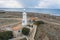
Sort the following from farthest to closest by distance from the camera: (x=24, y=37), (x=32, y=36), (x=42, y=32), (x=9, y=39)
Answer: (x=42, y=32), (x=32, y=36), (x=24, y=37), (x=9, y=39)

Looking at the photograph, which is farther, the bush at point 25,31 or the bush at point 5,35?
the bush at point 25,31

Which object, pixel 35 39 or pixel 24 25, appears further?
pixel 24 25

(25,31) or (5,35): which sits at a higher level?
(5,35)

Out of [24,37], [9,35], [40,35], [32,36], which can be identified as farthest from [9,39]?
[40,35]

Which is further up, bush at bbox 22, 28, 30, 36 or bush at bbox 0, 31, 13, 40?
bush at bbox 0, 31, 13, 40

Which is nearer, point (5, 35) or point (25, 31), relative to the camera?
point (5, 35)

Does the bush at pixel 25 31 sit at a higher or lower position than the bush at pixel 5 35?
lower

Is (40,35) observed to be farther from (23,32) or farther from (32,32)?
(23,32)

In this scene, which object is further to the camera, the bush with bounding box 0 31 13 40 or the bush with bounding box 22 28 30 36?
the bush with bounding box 22 28 30 36

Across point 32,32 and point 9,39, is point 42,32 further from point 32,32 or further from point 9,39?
point 9,39

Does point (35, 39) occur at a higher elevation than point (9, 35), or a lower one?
lower

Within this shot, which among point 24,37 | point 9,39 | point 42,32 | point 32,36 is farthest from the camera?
point 42,32
